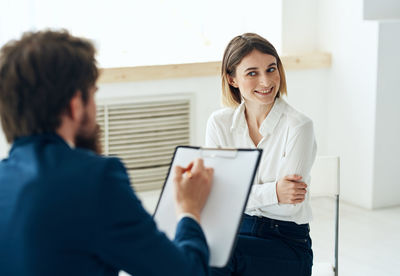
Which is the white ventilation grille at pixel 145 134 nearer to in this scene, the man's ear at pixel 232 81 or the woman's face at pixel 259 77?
the man's ear at pixel 232 81

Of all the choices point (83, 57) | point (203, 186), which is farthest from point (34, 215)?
point (203, 186)

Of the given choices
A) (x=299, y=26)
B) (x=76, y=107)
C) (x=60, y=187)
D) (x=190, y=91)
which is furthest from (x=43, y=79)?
(x=299, y=26)

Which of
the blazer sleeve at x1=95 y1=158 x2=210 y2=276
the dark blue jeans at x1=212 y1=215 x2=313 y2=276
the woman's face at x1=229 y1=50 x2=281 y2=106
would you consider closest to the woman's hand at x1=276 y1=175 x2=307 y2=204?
the dark blue jeans at x1=212 y1=215 x2=313 y2=276

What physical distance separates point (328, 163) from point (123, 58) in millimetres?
2108

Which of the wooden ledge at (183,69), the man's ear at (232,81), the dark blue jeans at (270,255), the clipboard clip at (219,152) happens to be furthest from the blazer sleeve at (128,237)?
the wooden ledge at (183,69)

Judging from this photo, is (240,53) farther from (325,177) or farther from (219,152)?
(219,152)

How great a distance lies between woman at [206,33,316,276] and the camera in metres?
1.97

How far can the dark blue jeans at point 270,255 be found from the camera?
1960mm

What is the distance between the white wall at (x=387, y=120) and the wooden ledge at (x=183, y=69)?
468mm

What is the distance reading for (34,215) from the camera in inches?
43.6

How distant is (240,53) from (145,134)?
67.9 inches

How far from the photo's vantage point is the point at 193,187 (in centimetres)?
138

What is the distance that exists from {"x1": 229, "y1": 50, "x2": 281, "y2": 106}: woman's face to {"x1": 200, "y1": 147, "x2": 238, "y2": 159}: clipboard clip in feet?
2.54

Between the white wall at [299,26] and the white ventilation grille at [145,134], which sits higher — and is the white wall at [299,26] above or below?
above
